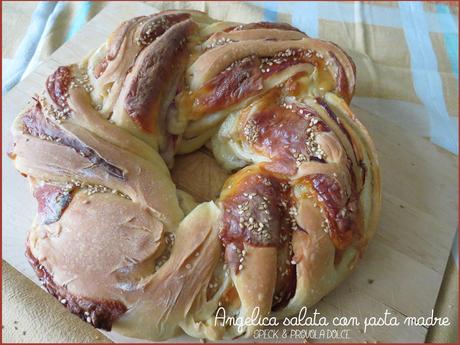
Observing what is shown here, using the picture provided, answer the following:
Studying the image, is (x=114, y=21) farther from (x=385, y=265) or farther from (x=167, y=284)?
(x=385, y=265)

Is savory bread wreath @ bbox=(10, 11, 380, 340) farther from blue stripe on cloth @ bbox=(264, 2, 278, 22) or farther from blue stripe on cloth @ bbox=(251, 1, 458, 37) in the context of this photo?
blue stripe on cloth @ bbox=(251, 1, 458, 37)

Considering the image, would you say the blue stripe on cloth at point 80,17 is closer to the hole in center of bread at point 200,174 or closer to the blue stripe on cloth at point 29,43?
the blue stripe on cloth at point 29,43

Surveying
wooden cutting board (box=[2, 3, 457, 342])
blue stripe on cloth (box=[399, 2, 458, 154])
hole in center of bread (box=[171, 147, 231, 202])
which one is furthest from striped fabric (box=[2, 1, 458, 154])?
hole in center of bread (box=[171, 147, 231, 202])

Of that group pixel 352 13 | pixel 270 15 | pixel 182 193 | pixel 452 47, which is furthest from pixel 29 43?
pixel 452 47

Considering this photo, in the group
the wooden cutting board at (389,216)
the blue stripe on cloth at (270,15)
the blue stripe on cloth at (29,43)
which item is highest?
the blue stripe on cloth at (29,43)

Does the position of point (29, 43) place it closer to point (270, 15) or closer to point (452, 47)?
point (270, 15)

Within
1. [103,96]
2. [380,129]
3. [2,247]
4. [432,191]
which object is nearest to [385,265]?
[432,191]

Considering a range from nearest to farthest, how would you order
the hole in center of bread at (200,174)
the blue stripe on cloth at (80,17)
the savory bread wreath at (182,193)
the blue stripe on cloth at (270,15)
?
the savory bread wreath at (182,193)
the hole in center of bread at (200,174)
the blue stripe on cloth at (80,17)
the blue stripe on cloth at (270,15)

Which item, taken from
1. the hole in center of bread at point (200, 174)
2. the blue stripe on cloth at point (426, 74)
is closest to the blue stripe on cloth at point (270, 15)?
the blue stripe on cloth at point (426, 74)
